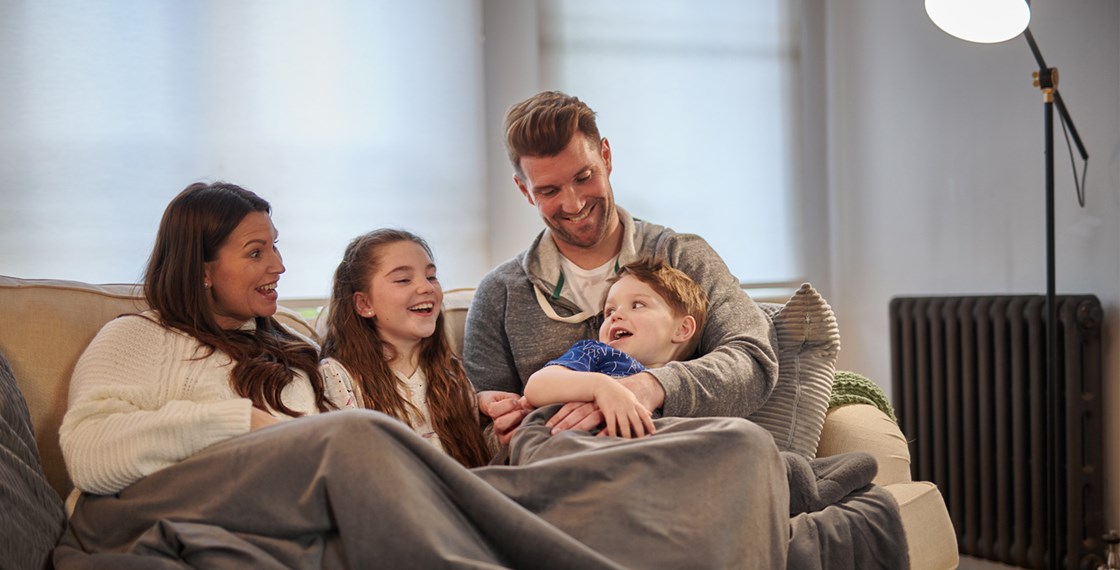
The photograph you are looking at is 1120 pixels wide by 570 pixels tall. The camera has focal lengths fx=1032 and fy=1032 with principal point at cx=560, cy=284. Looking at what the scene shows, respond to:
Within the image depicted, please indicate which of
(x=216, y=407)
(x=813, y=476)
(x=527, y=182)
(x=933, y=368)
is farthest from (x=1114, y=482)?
(x=216, y=407)

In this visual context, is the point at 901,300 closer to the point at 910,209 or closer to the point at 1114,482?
the point at 910,209

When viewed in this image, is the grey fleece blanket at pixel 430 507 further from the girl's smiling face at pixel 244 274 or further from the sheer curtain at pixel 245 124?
Result: the sheer curtain at pixel 245 124

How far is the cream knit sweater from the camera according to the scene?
1.53 m

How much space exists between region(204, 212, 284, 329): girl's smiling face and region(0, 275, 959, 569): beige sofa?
0.20 meters

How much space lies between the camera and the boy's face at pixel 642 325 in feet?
6.56

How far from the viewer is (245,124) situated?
120 inches

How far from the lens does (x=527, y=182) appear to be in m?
2.22

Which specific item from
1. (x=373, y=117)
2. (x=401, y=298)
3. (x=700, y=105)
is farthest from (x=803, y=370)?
(x=700, y=105)

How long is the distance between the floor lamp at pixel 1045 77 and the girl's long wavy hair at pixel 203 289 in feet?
5.96

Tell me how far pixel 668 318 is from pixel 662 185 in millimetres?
1789

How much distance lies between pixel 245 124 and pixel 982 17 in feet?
6.75

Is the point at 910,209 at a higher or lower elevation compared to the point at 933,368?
higher

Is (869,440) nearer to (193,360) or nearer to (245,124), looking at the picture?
(193,360)

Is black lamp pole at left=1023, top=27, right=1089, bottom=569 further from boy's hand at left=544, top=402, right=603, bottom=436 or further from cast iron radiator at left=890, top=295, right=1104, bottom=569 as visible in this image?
boy's hand at left=544, top=402, right=603, bottom=436
